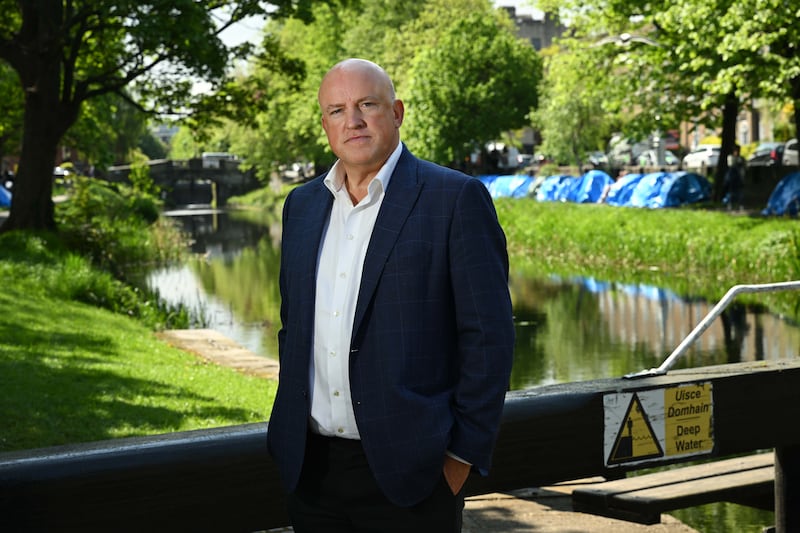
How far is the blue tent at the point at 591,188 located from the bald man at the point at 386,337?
4484cm

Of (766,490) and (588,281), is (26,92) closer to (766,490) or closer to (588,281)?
(588,281)

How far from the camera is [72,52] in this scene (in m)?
29.0

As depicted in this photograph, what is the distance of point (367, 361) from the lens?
3.24 meters

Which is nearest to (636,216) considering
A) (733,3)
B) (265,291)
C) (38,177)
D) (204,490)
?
(733,3)

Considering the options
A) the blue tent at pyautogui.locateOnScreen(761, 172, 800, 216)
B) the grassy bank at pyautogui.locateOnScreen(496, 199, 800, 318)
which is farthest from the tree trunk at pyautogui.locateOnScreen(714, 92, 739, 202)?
the grassy bank at pyautogui.locateOnScreen(496, 199, 800, 318)

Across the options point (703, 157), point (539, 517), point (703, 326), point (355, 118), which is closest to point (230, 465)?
point (355, 118)

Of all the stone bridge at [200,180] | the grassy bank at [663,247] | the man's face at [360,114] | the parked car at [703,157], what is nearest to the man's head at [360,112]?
the man's face at [360,114]

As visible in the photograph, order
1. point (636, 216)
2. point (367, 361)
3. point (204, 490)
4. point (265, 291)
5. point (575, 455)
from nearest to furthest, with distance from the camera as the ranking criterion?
1. point (367, 361)
2. point (204, 490)
3. point (575, 455)
4. point (265, 291)
5. point (636, 216)

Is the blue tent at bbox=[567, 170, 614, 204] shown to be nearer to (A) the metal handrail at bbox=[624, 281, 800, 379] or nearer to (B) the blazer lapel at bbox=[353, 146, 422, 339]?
(A) the metal handrail at bbox=[624, 281, 800, 379]

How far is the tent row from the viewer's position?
40.6 meters

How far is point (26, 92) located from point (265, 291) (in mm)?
6556

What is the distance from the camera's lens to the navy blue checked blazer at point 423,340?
3.16m

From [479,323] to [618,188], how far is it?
42.7 meters

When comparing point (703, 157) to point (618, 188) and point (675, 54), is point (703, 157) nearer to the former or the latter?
point (618, 188)
